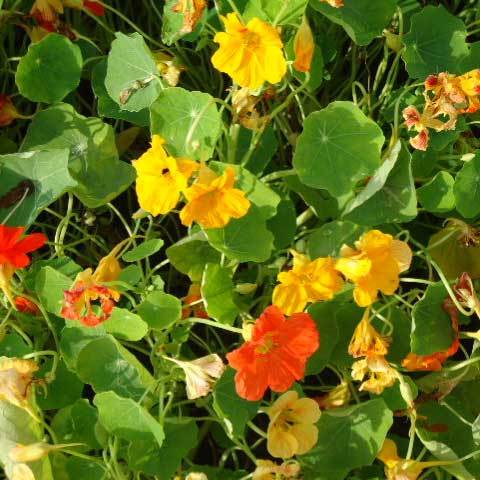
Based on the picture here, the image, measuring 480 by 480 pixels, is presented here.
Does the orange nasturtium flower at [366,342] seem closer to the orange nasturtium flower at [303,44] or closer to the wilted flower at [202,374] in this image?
the wilted flower at [202,374]

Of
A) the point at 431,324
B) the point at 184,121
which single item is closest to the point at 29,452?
the point at 184,121

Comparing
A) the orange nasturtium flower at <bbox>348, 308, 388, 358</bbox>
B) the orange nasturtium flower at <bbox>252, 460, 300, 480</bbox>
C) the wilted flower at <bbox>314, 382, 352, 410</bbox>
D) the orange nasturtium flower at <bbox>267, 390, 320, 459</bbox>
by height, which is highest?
the orange nasturtium flower at <bbox>348, 308, 388, 358</bbox>

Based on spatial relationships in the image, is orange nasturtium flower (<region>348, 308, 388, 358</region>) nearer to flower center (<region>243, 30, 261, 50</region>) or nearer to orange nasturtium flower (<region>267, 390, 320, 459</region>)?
orange nasturtium flower (<region>267, 390, 320, 459</region>)

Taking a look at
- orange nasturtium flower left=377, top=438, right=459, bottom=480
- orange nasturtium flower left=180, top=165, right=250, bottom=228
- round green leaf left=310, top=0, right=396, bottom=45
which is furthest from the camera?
round green leaf left=310, top=0, right=396, bottom=45

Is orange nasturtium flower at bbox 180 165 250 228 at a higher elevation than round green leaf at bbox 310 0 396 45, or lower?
lower

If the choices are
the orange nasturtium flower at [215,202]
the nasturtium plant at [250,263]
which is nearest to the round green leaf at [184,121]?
the nasturtium plant at [250,263]

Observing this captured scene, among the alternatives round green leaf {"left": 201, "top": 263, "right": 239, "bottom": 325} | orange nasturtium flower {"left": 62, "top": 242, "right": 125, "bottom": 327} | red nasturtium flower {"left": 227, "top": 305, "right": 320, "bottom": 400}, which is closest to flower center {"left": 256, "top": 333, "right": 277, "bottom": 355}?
red nasturtium flower {"left": 227, "top": 305, "right": 320, "bottom": 400}

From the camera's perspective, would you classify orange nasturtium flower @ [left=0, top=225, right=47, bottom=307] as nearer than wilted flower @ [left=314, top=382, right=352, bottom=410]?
Yes

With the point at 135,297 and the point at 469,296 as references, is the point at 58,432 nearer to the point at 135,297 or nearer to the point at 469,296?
the point at 135,297
